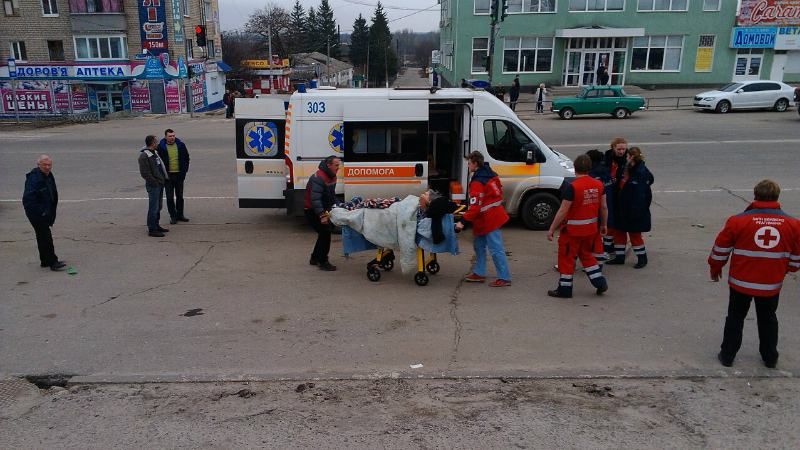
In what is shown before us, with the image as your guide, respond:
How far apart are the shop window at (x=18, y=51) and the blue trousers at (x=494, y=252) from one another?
40974mm

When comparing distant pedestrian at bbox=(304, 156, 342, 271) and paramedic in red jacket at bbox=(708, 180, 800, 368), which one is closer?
paramedic in red jacket at bbox=(708, 180, 800, 368)

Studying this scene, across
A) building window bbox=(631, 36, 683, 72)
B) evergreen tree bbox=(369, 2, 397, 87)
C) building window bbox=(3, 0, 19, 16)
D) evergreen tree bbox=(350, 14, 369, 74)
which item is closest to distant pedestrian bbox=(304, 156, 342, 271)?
building window bbox=(631, 36, 683, 72)

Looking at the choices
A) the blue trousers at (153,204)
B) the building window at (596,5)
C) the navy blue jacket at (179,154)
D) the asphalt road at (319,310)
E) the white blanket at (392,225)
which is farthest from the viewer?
the building window at (596,5)

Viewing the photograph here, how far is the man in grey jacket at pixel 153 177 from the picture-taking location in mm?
10328

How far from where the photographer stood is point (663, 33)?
3919 cm

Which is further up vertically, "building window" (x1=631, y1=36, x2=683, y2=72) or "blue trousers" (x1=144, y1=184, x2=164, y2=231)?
"building window" (x1=631, y1=36, x2=683, y2=72)

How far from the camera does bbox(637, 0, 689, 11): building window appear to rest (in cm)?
3872

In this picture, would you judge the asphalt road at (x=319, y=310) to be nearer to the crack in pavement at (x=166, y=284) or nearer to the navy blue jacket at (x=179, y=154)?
the crack in pavement at (x=166, y=284)

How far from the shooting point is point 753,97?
1113 inches

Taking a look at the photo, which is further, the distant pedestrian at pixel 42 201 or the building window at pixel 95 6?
the building window at pixel 95 6

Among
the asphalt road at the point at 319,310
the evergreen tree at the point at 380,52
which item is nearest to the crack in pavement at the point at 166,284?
the asphalt road at the point at 319,310

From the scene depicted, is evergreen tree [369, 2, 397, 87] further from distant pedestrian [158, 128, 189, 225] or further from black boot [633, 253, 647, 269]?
black boot [633, 253, 647, 269]

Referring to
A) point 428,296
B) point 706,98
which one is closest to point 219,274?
point 428,296

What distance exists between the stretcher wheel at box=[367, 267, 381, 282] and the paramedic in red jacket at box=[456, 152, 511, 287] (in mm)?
1354
